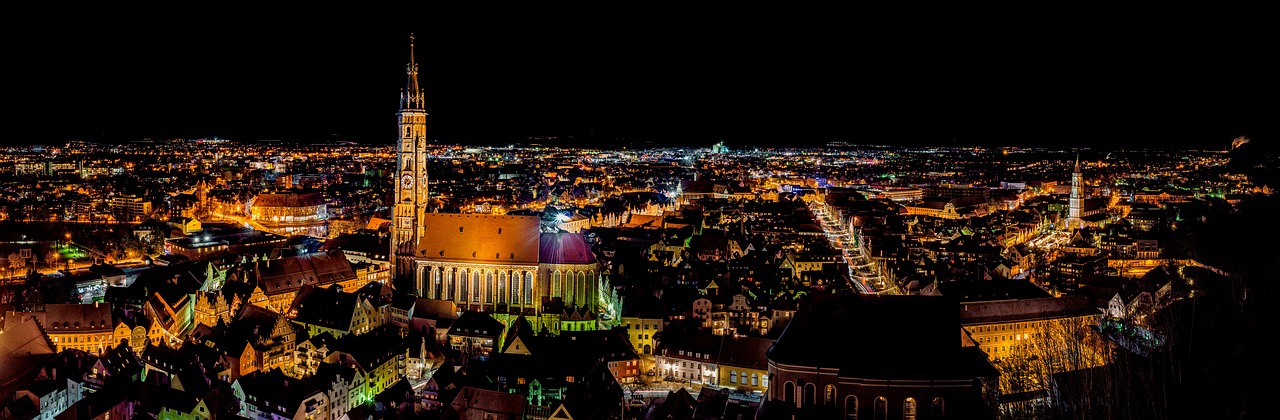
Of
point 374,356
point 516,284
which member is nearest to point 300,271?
point 516,284

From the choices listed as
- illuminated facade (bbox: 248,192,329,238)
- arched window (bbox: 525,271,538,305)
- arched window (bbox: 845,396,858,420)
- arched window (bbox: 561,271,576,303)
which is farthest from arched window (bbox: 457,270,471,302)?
illuminated facade (bbox: 248,192,329,238)

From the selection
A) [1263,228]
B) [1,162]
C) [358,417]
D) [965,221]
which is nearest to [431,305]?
[358,417]

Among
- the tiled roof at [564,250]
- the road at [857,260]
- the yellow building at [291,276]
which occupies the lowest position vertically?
the road at [857,260]

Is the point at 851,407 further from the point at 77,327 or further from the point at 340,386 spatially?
the point at 77,327

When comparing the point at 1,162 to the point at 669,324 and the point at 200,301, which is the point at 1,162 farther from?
the point at 669,324

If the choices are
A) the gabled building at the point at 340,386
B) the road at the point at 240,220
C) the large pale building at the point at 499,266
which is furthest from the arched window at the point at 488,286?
the road at the point at 240,220

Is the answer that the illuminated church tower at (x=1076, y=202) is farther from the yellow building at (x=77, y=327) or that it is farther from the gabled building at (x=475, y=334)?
the yellow building at (x=77, y=327)
